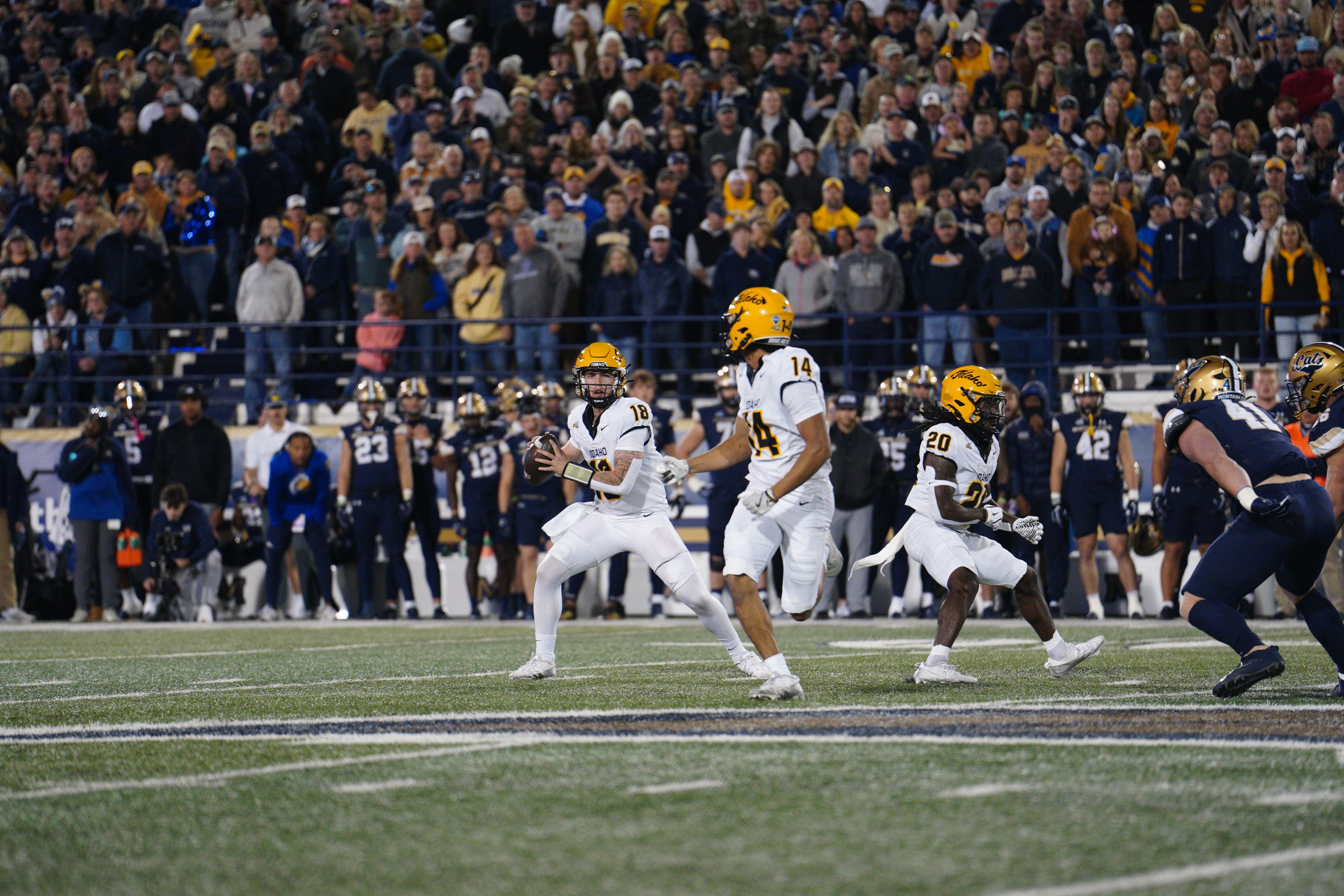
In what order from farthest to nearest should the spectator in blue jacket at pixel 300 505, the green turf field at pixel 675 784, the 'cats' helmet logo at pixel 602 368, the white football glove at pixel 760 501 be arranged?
the spectator in blue jacket at pixel 300 505
the 'cats' helmet logo at pixel 602 368
the white football glove at pixel 760 501
the green turf field at pixel 675 784

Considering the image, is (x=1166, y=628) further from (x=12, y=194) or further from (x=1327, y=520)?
(x=12, y=194)

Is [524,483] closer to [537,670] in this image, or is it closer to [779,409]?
[537,670]

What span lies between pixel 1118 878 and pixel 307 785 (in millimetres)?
2521

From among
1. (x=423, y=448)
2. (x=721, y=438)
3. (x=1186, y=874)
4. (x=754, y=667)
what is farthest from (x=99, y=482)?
(x=1186, y=874)

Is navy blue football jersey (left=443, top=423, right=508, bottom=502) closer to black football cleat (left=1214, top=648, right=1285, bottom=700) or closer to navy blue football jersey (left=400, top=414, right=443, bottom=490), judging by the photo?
navy blue football jersey (left=400, top=414, right=443, bottom=490)

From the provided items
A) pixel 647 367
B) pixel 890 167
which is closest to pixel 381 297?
pixel 647 367

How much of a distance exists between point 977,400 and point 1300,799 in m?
3.81

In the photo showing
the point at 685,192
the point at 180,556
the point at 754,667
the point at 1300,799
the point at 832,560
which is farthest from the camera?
the point at 685,192

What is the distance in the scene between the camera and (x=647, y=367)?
16.2 metres

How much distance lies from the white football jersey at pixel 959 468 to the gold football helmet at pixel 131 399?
1044 centimetres

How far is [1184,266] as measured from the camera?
580 inches

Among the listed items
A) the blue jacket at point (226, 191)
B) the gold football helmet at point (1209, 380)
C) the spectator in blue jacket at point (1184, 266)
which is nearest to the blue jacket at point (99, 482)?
the blue jacket at point (226, 191)

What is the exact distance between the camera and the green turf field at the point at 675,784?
3.89 m

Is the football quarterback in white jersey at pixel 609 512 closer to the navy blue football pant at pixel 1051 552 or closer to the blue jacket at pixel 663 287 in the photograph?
the navy blue football pant at pixel 1051 552
